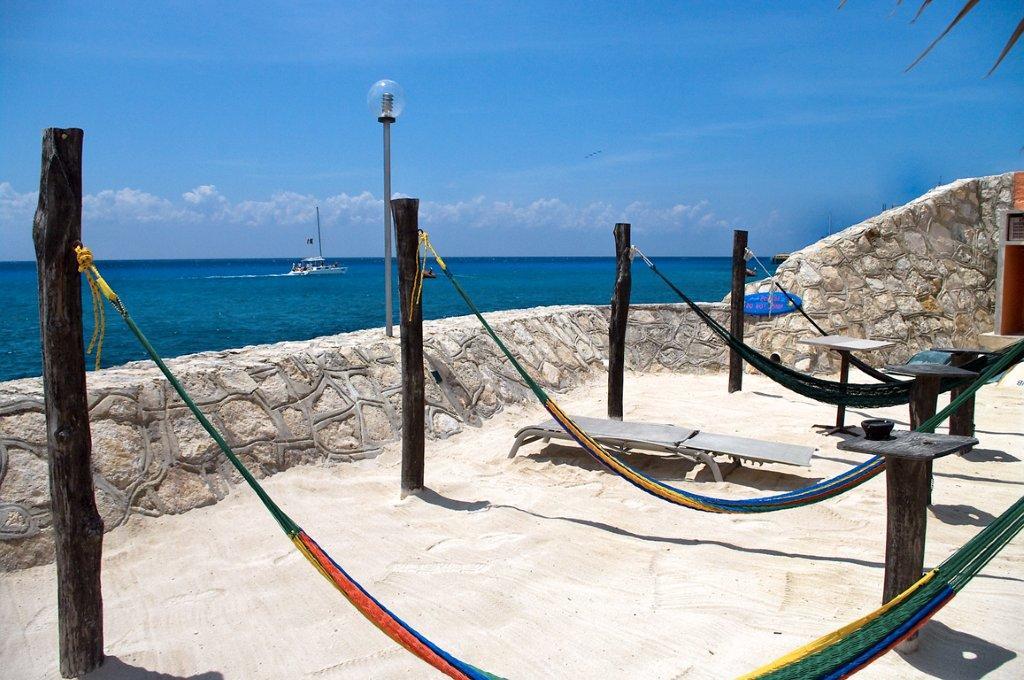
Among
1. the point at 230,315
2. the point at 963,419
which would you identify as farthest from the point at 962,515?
the point at 230,315

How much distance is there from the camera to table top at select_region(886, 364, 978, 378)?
12.5 ft

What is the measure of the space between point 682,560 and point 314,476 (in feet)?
8.14

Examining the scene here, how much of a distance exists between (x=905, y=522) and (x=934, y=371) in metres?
1.75

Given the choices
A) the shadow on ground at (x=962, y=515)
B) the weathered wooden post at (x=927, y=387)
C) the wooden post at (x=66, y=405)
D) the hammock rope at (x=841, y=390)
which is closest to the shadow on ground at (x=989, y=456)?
the hammock rope at (x=841, y=390)

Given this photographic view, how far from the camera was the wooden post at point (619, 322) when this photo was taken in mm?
6164

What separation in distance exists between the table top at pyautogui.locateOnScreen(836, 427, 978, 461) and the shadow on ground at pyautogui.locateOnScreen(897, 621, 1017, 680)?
0.69 meters

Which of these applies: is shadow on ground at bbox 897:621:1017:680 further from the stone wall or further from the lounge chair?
the stone wall

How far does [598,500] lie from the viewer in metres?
4.35

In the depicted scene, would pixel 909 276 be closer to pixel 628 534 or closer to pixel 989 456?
pixel 989 456

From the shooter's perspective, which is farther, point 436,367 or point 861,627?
point 436,367

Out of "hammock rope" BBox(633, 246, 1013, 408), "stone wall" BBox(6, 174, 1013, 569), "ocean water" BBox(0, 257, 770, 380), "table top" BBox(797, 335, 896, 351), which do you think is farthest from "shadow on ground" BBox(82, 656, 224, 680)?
"ocean water" BBox(0, 257, 770, 380)

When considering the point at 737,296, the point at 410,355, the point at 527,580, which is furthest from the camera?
the point at 737,296

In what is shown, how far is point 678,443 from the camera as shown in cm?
477

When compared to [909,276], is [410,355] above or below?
below
